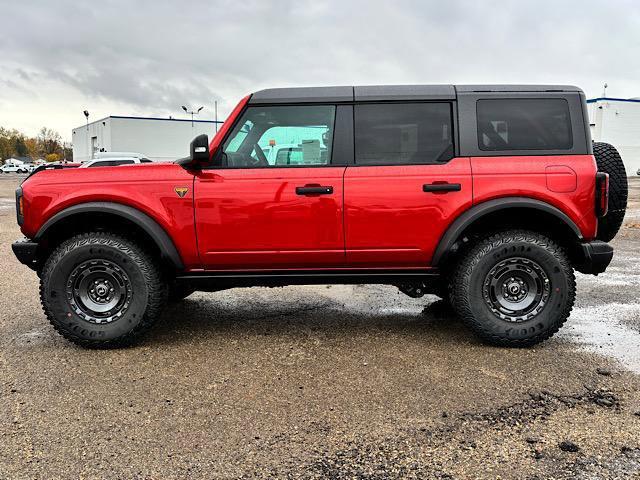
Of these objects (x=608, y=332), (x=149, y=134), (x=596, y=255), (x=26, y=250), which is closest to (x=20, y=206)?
(x=26, y=250)

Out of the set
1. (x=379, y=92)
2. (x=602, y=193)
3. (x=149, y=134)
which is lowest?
(x=602, y=193)

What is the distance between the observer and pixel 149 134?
5697cm

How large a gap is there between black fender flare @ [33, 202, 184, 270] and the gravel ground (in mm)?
768

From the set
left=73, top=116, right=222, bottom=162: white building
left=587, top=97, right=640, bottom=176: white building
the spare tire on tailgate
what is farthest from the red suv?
left=73, top=116, right=222, bottom=162: white building

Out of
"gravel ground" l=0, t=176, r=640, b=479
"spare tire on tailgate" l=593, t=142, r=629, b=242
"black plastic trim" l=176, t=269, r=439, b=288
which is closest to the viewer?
"gravel ground" l=0, t=176, r=640, b=479

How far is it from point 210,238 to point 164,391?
3.92 ft

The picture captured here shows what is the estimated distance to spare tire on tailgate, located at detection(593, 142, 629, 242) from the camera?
4316mm

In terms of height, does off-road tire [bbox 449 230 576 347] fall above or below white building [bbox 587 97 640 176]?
below

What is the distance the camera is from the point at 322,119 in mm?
4199

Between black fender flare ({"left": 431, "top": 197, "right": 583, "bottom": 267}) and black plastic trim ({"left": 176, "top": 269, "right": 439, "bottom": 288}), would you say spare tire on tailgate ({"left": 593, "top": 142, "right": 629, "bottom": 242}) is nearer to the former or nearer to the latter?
black fender flare ({"left": 431, "top": 197, "right": 583, "bottom": 267})

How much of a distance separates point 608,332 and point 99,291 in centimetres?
407

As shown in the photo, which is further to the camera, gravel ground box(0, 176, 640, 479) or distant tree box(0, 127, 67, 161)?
distant tree box(0, 127, 67, 161)

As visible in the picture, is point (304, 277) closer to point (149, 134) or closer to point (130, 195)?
point (130, 195)

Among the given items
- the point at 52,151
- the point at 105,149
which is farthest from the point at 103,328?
the point at 52,151
